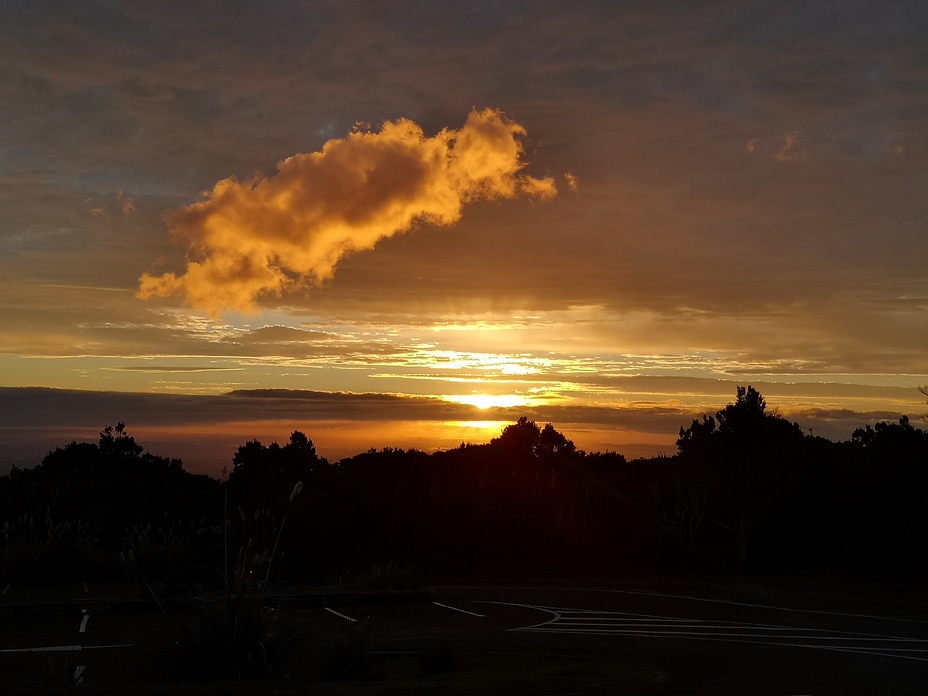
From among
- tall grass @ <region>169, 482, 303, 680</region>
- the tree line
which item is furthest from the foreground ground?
the tree line

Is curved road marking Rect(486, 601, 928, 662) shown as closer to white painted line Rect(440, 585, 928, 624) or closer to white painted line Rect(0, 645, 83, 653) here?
white painted line Rect(440, 585, 928, 624)

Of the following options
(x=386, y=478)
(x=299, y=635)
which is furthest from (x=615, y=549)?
(x=299, y=635)

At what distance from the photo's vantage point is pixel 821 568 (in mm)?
28359

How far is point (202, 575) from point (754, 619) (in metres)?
10.4

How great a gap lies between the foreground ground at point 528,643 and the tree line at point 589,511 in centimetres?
617

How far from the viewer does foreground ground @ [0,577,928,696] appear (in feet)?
28.5

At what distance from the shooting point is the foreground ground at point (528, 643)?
28.5 feet

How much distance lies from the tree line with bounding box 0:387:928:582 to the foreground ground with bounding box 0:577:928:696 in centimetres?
617

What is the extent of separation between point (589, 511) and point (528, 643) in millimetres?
19079

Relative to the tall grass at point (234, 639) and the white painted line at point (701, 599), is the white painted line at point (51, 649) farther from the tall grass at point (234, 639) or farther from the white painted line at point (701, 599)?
the white painted line at point (701, 599)

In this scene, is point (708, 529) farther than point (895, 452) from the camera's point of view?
Yes

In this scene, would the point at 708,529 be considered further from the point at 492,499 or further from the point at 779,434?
the point at 492,499

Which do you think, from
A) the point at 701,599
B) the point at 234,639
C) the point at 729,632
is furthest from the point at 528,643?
the point at 701,599

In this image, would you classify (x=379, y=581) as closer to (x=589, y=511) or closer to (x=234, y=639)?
(x=234, y=639)
